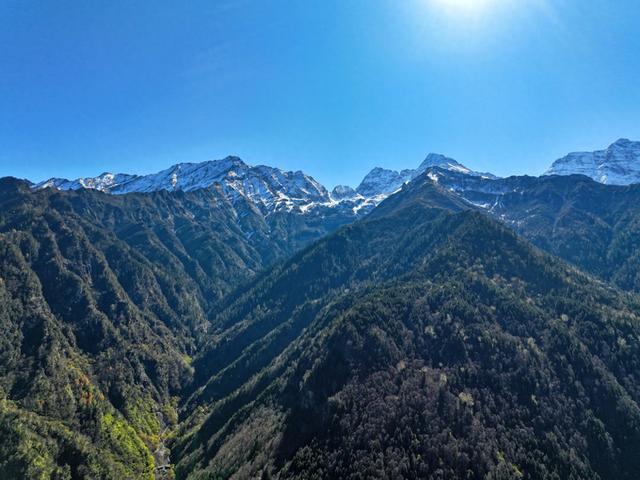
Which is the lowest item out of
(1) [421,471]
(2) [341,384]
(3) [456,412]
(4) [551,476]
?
(4) [551,476]

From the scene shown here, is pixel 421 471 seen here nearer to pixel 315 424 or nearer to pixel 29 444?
pixel 315 424

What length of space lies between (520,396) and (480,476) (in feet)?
186

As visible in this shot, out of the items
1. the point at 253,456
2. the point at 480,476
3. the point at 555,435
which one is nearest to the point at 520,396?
the point at 555,435

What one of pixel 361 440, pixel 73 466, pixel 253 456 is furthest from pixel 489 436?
pixel 73 466

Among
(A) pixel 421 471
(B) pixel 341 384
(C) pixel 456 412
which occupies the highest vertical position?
(B) pixel 341 384

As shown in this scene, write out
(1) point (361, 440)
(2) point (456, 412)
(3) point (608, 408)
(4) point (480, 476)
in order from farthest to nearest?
(3) point (608, 408) < (2) point (456, 412) < (1) point (361, 440) < (4) point (480, 476)

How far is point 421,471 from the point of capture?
15200 cm

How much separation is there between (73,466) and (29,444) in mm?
21828

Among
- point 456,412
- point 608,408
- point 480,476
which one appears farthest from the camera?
point 608,408

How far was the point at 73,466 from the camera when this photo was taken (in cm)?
18775

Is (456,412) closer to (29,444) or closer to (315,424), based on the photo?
(315,424)

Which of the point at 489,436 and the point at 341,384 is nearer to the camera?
the point at 489,436

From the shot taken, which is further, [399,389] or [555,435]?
[399,389]

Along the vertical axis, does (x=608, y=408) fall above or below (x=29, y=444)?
below
